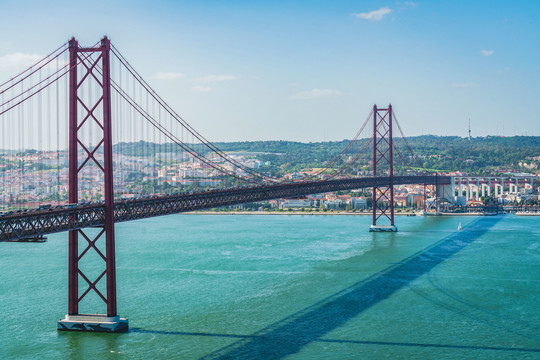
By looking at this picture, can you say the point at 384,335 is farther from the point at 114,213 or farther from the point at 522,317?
the point at 114,213

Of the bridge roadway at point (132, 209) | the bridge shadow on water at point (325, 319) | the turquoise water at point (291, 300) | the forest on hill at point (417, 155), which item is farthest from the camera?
the forest on hill at point (417, 155)

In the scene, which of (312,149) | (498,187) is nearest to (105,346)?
(498,187)

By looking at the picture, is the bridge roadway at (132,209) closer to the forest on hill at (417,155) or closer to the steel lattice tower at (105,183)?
the steel lattice tower at (105,183)

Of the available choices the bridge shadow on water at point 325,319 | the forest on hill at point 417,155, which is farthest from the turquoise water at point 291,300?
the forest on hill at point 417,155

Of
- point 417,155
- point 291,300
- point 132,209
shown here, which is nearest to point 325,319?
point 291,300

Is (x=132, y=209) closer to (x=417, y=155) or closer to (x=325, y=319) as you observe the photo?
(x=325, y=319)
